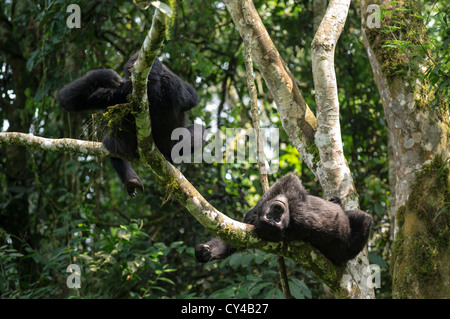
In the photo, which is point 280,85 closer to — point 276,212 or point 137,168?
point 276,212

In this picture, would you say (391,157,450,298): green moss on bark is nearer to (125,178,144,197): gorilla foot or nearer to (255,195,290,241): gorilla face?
(255,195,290,241): gorilla face

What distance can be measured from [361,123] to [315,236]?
16.3ft

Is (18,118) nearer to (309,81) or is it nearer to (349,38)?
(309,81)

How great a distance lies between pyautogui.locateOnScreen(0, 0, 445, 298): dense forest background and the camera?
7703 mm

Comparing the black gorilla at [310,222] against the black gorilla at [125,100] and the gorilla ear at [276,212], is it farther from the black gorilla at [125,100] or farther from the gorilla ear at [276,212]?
the black gorilla at [125,100]

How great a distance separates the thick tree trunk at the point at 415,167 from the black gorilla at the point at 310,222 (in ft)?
1.52

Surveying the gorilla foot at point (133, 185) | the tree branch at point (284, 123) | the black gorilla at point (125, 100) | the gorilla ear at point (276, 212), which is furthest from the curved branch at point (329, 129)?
the gorilla foot at point (133, 185)

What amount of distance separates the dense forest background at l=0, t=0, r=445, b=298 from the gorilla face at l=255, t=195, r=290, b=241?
9.90ft

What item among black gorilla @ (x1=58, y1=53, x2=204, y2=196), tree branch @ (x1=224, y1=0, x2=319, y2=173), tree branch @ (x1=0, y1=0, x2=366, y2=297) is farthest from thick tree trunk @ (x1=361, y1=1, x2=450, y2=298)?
black gorilla @ (x1=58, y1=53, x2=204, y2=196)

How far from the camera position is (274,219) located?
414 centimetres

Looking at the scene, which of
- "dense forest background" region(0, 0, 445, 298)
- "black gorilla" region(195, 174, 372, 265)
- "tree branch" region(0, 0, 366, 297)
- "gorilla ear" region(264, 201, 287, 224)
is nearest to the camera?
"tree branch" region(0, 0, 366, 297)

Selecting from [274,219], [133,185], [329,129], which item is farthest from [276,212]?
[133,185]

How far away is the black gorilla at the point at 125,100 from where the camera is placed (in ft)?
14.7

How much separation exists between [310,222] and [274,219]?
426 mm
